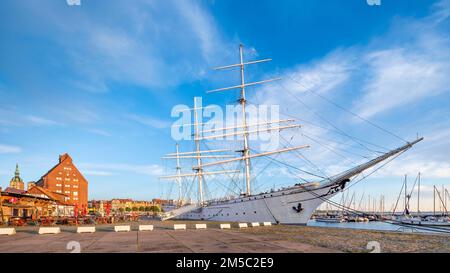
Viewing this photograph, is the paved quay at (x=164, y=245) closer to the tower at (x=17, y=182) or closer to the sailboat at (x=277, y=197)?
the sailboat at (x=277, y=197)

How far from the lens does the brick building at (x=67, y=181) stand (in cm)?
11793

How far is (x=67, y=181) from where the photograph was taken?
409 ft

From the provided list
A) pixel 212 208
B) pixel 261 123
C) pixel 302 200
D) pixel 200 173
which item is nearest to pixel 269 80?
pixel 261 123

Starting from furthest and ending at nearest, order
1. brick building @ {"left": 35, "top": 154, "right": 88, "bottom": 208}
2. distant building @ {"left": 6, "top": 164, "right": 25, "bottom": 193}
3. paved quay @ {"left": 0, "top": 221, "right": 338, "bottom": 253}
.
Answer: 1. distant building @ {"left": 6, "top": 164, "right": 25, "bottom": 193}
2. brick building @ {"left": 35, "top": 154, "right": 88, "bottom": 208}
3. paved quay @ {"left": 0, "top": 221, "right": 338, "bottom": 253}

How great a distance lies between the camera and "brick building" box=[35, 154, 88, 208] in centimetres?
11793

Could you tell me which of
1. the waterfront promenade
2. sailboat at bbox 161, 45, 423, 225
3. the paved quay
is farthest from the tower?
the waterfront promenade

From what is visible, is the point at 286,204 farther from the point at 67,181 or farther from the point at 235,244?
the point at 67,181

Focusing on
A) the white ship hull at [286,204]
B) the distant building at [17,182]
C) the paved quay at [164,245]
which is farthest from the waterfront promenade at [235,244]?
the distant building at [17,182]

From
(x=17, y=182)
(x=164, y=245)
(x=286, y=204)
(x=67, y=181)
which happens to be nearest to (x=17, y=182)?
(x=17, y=182)

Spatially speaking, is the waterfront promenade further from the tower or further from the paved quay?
the tower

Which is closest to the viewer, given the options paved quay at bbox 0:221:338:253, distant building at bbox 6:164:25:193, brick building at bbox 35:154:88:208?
paved quay at bbox 0:221:338:253
